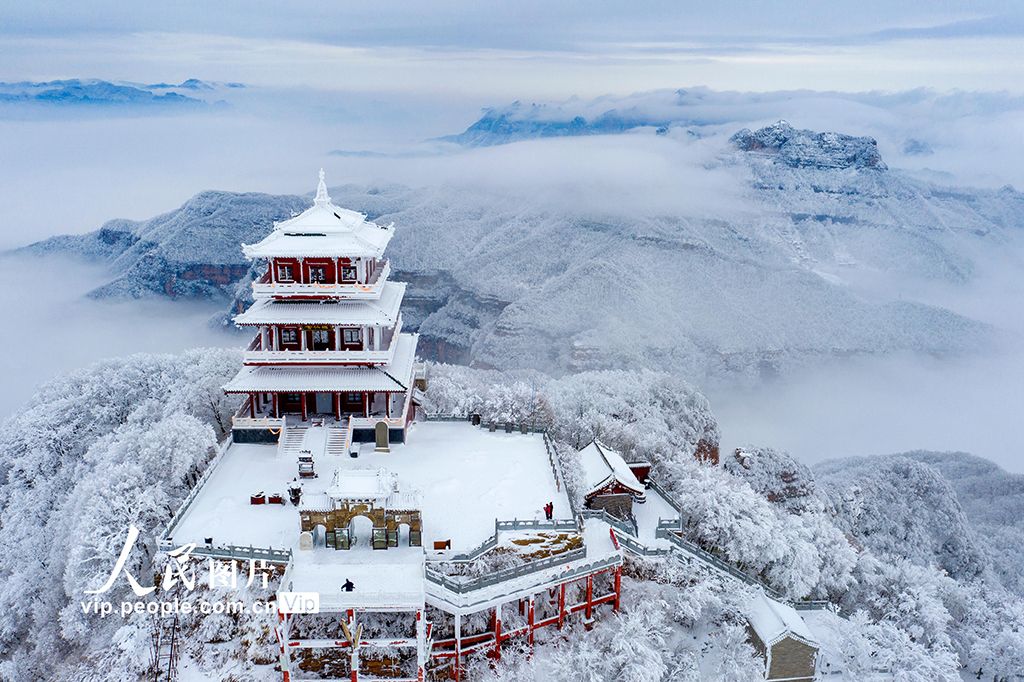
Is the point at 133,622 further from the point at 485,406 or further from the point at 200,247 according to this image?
the point at 200,247

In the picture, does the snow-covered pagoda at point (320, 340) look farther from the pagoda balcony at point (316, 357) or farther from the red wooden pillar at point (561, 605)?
the red wooden pillar at point (561, 605)

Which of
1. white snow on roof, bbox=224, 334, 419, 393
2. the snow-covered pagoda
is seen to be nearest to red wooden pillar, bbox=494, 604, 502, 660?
the snow-covered pagoda

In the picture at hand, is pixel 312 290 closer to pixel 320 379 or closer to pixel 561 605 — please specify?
pixel 320 379

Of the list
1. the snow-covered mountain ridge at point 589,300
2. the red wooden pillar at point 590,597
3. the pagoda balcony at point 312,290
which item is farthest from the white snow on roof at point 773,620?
the snow-covered mountain ridge at point 589,300

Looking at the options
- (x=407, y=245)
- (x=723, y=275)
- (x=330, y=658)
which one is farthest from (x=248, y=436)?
(x=723, y=275)

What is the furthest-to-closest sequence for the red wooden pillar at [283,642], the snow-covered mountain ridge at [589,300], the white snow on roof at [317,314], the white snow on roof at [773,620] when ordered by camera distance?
the snow-covered mountain ridge at [589,300]
the white snow on roof at [317,314]
the white snow on roof at [773,620]
the red wooden pillar at [283,642]

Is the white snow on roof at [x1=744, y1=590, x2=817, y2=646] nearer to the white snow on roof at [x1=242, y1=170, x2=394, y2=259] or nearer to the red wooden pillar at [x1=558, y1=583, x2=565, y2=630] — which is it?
the red wooden pillar at [x1=558, y1=583, x2=565, y2=630]
